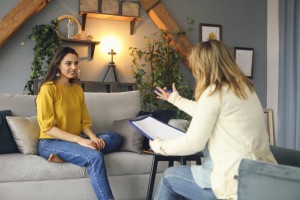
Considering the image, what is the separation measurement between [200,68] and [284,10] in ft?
12.1

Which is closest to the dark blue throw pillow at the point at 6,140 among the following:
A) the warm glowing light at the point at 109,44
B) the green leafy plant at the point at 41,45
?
the green leafy plant at the point at 41,45

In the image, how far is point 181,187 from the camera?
159 centimetres

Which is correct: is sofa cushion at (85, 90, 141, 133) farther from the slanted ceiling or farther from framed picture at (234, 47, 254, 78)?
framed picture at (234, 47, 254, 78)

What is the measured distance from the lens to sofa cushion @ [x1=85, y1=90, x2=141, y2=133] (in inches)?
124

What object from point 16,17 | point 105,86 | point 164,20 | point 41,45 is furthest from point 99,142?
point 164,20

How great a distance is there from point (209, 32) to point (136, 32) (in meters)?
1.03

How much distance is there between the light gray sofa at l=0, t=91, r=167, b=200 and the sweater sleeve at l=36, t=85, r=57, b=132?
234 millimetres

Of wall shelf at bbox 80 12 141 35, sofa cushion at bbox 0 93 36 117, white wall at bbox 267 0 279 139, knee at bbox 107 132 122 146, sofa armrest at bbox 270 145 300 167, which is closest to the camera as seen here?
sofa armrest at bbox 270 145 300 167

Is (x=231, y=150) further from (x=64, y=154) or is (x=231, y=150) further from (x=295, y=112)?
(x=295, y=112)

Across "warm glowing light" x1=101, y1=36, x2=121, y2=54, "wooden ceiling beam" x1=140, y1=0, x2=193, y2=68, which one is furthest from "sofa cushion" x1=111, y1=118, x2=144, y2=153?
"wooden ceiling beam" x1=140, y1=0, x2=193, y2=68

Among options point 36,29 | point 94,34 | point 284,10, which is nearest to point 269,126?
point 284,10

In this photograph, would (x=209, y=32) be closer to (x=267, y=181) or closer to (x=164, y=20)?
(x=164, y=20)

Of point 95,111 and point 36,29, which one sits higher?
point 36,29

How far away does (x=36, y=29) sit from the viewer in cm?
409
